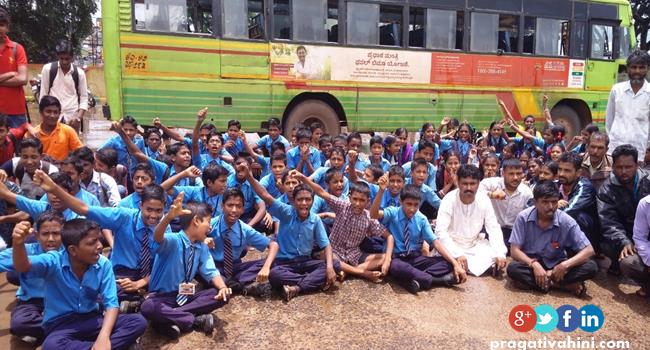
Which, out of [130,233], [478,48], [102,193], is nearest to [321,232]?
[130,233]

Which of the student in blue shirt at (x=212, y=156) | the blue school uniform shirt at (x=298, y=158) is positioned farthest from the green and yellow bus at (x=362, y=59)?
the blue school uniform shirt at (x=298, y=158)

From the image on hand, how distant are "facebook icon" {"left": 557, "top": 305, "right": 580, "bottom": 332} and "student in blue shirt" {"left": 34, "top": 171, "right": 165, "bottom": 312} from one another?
278 cm

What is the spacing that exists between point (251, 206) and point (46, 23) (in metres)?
15.0

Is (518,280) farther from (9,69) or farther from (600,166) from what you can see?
(9,69)

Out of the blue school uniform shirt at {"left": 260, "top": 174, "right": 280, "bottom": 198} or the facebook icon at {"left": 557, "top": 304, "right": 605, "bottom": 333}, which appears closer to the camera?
the facebook icon at {"left": 557, "top": 304, "right": 605, "bottom": 333}

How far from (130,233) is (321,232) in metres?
1.34

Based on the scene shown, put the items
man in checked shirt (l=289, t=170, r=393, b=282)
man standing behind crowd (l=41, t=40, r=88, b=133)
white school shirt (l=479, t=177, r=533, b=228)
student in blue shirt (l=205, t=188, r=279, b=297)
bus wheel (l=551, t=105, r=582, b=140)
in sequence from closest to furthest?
1. student in blue shirt (l=205, t=188, r=279, b=297)
2. man in checked shirt (l=289, t=170, r=393, b=282)
3. white school shirt (l=479, t=177, r=533, b=228)
4. man standing behind crowd (l=41, t=40, r=88, b=133)
5. bus wheel (l=551, t=105, r=582, b=140)

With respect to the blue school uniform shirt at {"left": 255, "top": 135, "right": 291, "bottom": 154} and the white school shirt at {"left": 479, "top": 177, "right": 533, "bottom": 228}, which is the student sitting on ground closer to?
the white school shirt at {"left": 479, "top": 177, "right": 533, "bottom": 228}

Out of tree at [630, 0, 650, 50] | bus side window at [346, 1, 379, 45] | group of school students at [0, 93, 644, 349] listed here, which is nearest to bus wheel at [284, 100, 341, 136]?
bus side window at [346, 1, 379, 45]

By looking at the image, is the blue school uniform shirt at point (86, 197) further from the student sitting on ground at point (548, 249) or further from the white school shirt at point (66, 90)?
the student sitting on ground at point (548, 249)

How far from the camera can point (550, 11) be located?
8.98 m

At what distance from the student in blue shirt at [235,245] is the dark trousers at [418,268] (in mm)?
952

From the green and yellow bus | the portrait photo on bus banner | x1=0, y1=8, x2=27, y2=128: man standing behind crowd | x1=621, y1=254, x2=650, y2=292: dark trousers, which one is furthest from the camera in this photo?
the portrait photo on bus banner

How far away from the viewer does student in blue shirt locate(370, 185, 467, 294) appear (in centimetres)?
359
